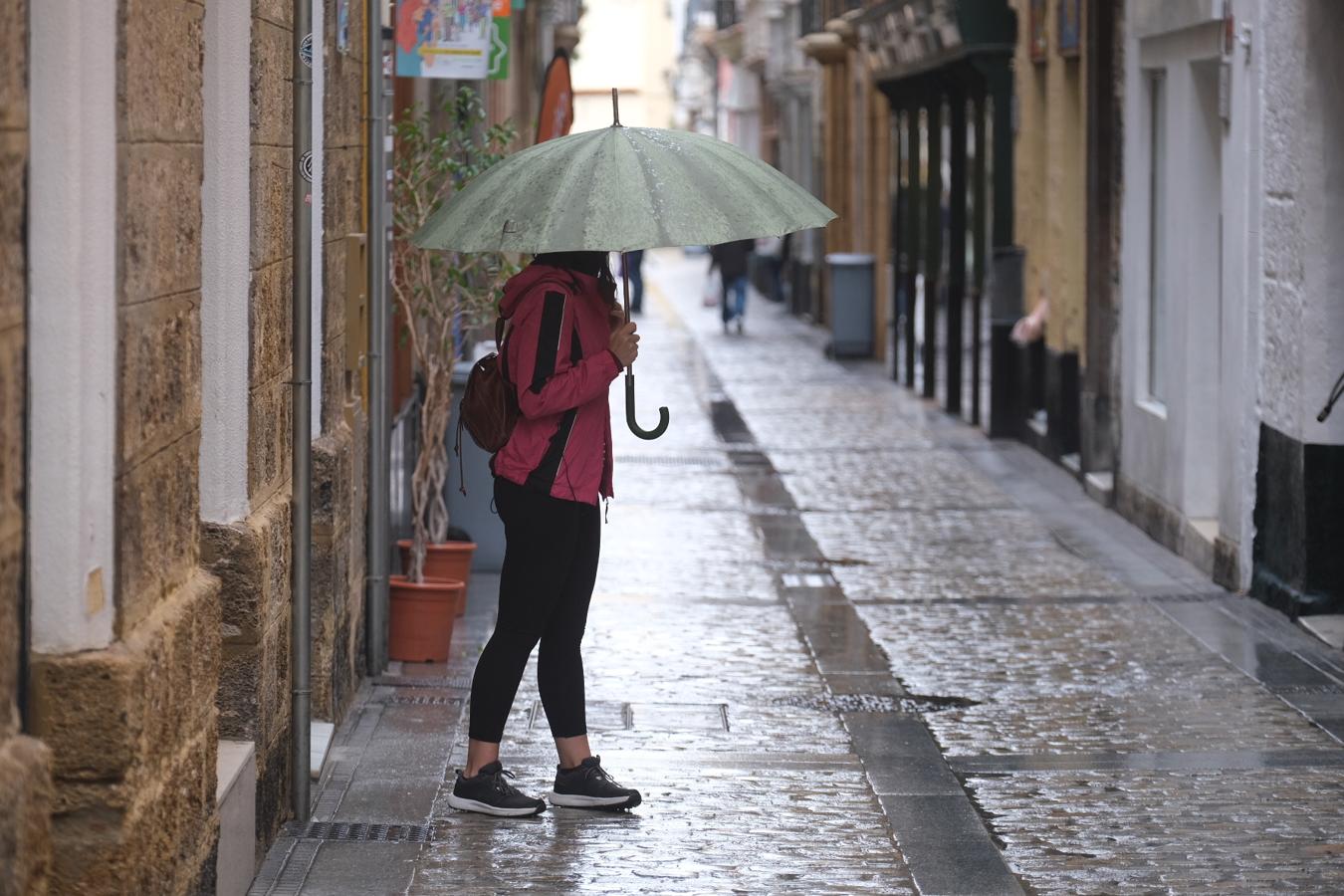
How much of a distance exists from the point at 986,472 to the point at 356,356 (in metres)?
7.83

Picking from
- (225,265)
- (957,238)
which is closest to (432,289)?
(225,265)

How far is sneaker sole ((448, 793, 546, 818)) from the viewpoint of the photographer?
6.84m

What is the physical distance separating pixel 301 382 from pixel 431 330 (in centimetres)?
324

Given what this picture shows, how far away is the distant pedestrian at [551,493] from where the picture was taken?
659cm

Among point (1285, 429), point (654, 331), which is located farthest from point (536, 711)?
point (654, 331)

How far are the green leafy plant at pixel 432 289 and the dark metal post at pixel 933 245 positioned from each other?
37.1ft

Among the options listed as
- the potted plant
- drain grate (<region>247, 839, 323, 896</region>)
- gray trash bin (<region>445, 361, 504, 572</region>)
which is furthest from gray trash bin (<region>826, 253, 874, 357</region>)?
drain grate (<region>247, 839, 323, 896</region>)

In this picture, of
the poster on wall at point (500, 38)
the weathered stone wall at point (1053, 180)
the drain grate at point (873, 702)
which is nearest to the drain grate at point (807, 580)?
the drain grate at point (873, 702)

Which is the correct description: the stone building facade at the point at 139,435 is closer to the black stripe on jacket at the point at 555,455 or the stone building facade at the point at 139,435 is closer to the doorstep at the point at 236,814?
the doorstep at the point at 236,814

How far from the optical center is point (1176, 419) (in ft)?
40.6

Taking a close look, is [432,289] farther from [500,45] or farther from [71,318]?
[71,318]

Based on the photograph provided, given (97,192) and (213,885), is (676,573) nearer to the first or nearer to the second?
(213,885)

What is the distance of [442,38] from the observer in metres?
9.90

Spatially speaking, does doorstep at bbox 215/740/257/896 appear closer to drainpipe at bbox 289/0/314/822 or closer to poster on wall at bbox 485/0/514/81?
drainpipe at bbox 289/0/314/822
